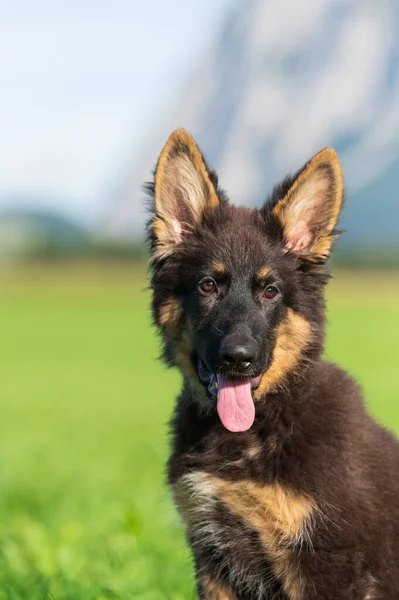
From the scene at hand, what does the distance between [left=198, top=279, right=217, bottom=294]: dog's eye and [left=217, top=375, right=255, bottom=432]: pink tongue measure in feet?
1.76

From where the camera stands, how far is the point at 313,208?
5.19 metres

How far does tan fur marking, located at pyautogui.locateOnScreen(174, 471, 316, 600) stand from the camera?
14.8ft

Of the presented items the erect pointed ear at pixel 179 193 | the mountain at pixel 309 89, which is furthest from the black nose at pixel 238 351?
the mountain at pixel 309 89

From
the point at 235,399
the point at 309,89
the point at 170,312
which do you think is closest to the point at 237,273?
the point at 170,312

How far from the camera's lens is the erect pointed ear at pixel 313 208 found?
507 cm

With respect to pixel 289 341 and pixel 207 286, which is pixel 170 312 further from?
pixel 289 341

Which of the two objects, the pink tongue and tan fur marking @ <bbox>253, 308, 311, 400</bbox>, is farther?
tan fur marking @ <bbox>253, 308, 311, 400</bbox>

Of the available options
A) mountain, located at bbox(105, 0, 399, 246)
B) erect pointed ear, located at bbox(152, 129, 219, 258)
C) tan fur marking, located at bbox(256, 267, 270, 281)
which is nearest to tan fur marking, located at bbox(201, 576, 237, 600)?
tan fur marking, located at bbox(256, 267, 270, 281)

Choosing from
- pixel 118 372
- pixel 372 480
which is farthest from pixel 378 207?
pixel 372 480

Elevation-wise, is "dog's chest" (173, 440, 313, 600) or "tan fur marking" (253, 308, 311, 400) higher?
"tan fur marking" (253, 308, 311, 400)

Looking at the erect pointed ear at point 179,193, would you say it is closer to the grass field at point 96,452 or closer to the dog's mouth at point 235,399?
the grass field at point 96,452

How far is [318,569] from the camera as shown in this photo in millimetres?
4438

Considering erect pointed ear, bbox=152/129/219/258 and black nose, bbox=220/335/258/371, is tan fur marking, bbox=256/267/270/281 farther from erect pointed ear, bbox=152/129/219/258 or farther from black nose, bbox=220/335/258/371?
erect pointed ear, bbox=152/129/219/258

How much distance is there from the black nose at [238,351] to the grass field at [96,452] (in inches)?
33.2
